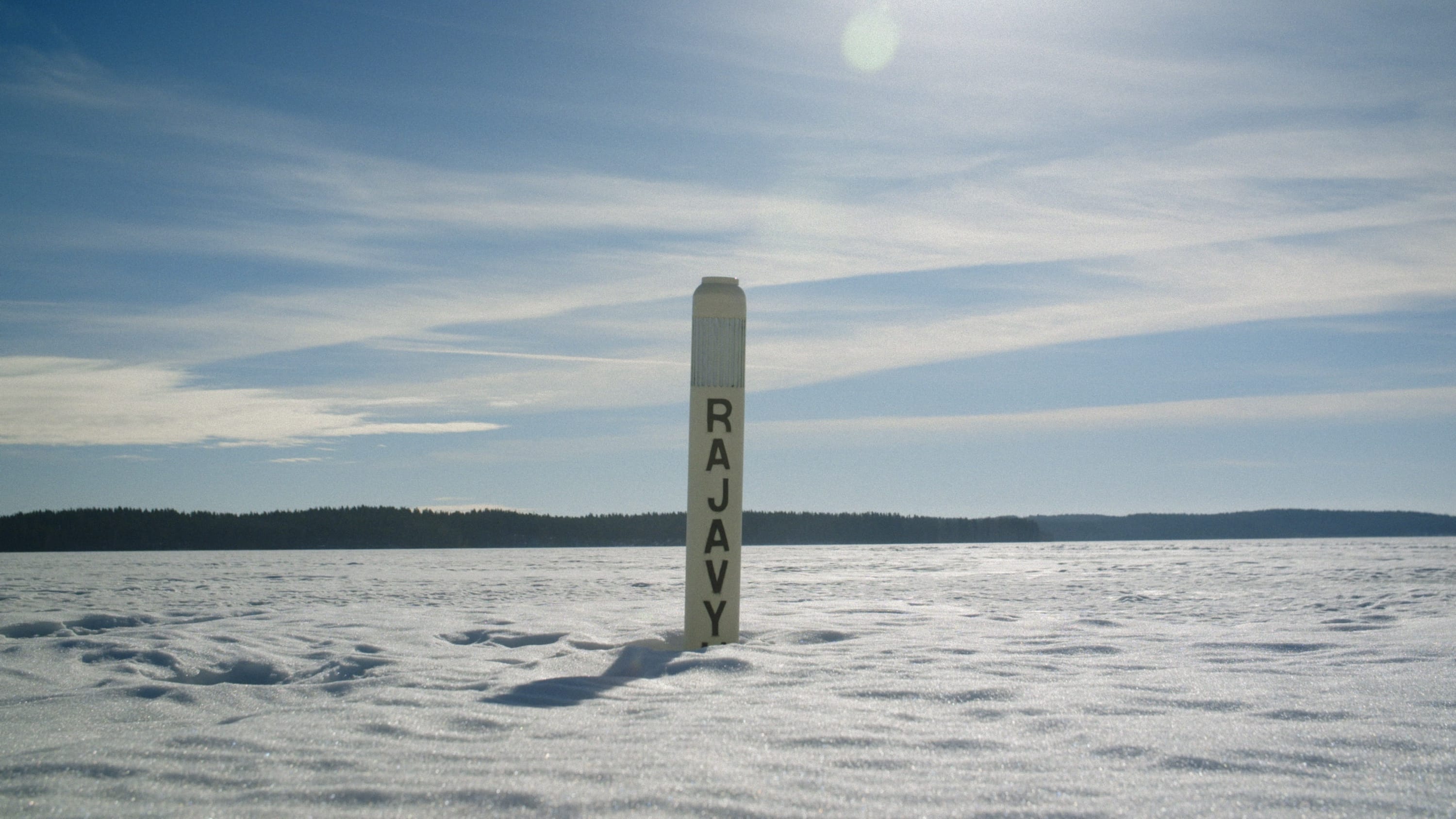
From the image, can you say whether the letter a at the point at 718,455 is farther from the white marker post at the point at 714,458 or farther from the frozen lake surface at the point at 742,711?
the frozen lake surface at the point at 742,711

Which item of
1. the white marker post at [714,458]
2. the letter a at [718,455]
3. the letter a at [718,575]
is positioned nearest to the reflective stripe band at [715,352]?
the white marker post at [714,458]

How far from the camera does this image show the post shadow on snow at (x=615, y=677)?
3.99 metres

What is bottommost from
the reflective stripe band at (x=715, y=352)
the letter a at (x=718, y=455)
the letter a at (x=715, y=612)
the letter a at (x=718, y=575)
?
the letter a at (x=715, y=612)

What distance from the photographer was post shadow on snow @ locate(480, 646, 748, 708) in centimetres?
399

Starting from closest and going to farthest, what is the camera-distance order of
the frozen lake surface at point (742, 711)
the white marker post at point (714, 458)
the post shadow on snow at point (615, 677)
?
the frozen lake surface at point (742, 711) < the post shadow on snow at point (615, 677) < the white marker post at point (714, 458)

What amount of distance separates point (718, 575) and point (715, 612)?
0.24 metres

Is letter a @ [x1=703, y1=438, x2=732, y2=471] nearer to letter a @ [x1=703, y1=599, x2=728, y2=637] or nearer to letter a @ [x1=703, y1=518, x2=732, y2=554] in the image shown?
letter a @ [x1=703, y1=518, x2=732, y2=554]

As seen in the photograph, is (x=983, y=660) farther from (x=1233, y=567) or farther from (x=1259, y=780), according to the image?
(x=1233, y=567)

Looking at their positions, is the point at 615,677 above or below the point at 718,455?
below

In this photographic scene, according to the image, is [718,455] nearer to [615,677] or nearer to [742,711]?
[615,677]

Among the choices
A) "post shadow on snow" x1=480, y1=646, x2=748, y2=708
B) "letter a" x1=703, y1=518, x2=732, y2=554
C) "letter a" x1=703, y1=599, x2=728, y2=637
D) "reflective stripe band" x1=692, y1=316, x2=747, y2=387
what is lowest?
"post shadow on snow" x1=480, y1=646, x2=748, y2=708

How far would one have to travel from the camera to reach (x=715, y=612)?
5.93m

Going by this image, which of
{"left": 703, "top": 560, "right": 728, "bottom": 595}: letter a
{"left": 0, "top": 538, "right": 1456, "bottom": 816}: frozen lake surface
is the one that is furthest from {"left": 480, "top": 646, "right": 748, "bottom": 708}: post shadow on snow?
{"left": 703, "top": 560, "right": 728, "bottom": 595}: letter a

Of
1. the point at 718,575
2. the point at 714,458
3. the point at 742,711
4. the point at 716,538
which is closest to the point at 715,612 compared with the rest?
the point at 718,575
